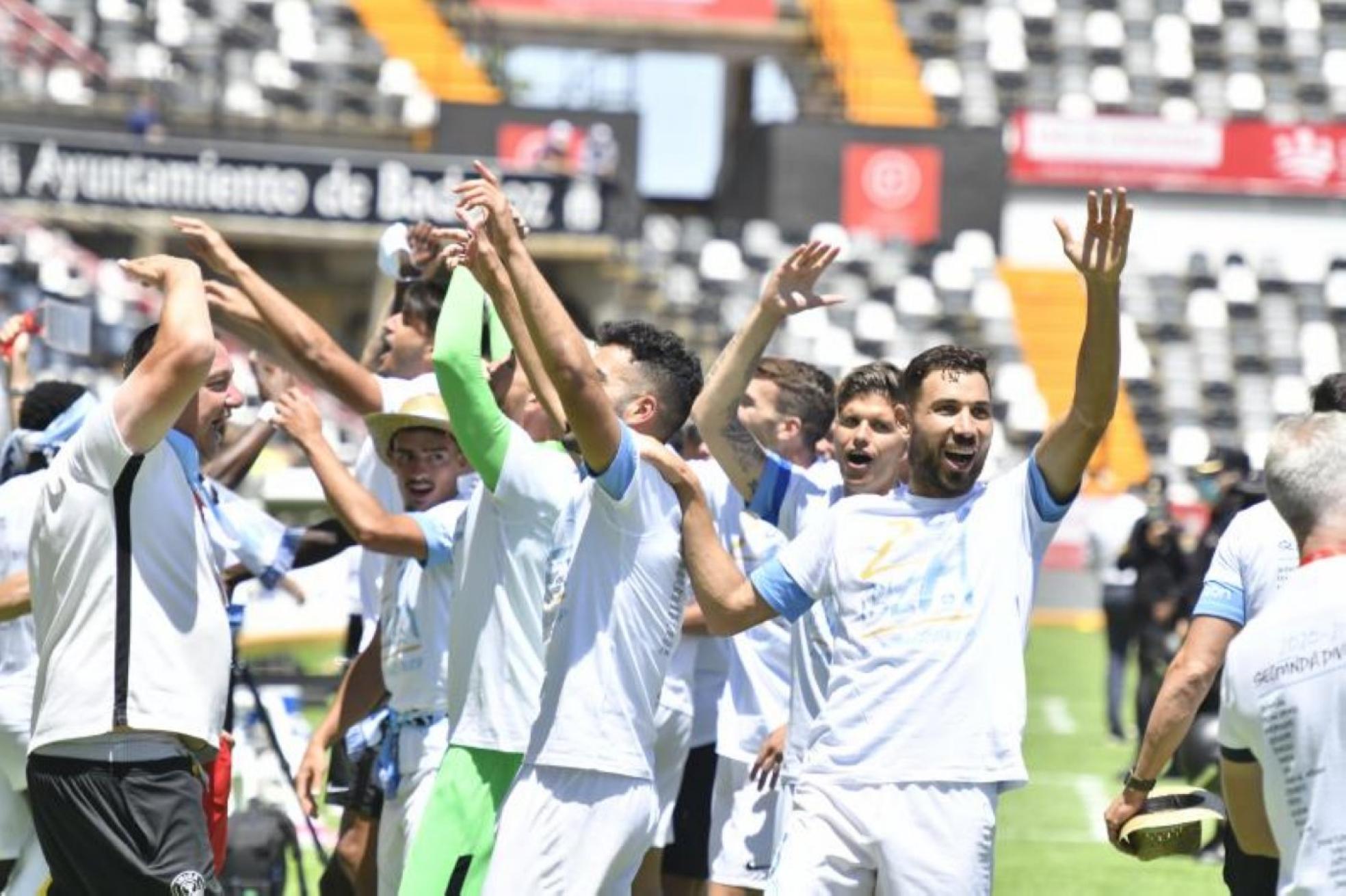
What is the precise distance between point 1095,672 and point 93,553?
18205 mm

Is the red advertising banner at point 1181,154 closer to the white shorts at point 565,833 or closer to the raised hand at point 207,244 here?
the raised hand at point 207,244

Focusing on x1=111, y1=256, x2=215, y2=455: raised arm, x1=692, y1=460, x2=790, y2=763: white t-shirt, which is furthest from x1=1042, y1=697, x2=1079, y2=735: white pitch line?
x1=111, y1=256, x2=215, y2=455: raised arm

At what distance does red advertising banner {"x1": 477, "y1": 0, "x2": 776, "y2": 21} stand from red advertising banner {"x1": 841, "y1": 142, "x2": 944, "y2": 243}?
3.68m

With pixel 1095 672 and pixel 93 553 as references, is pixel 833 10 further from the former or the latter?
pixel 93 553

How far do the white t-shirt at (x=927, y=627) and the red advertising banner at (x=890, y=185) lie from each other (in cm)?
2735

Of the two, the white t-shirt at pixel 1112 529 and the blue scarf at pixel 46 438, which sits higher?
the blue scarf at pixel 46 438

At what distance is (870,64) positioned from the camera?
35781 mm

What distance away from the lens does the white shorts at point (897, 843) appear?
5.29m

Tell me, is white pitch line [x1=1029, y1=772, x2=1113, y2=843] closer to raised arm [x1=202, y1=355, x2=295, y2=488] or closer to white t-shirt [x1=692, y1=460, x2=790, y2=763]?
white t-shirt [x1=692, y1=460, x2=790, y2=763]

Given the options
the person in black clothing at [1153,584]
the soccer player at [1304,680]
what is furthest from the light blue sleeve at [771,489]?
the person in black clothing at [1153,584]

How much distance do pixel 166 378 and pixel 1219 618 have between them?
267 centimetres

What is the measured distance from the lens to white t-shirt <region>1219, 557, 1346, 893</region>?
4.17 metres

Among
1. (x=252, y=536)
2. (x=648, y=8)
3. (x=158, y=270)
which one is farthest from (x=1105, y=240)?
(x=648, y=8)

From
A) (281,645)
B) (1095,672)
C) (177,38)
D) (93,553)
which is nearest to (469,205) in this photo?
(93,553)
